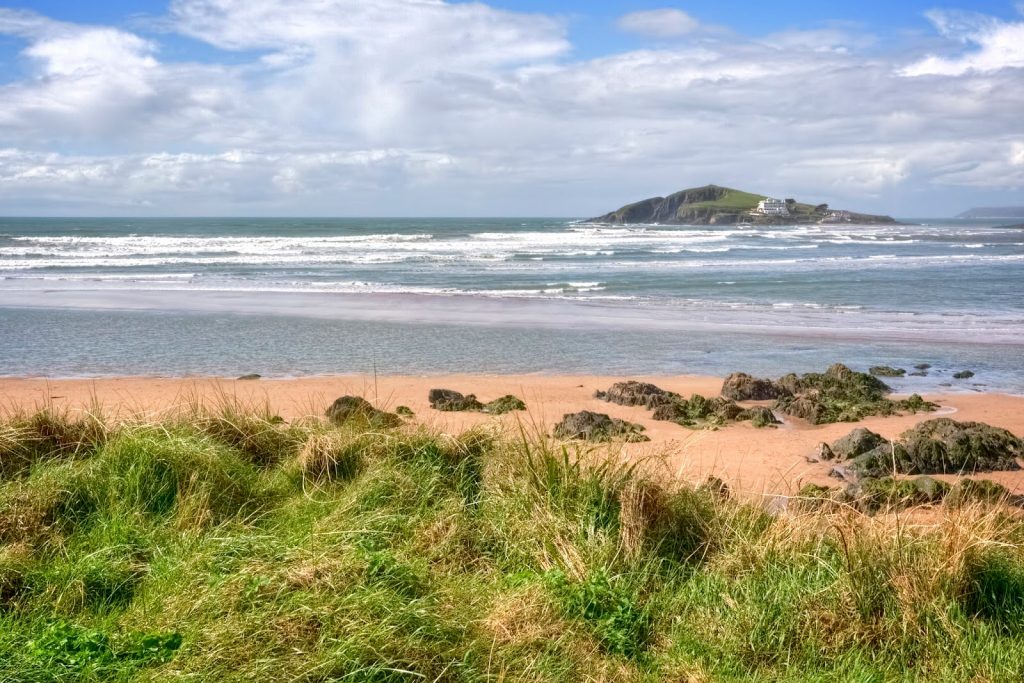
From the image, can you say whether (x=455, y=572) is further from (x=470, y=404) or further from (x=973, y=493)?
(x=470, y=404)

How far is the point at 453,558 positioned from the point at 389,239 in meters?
61.6

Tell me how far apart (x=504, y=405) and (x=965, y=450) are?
5.35 m

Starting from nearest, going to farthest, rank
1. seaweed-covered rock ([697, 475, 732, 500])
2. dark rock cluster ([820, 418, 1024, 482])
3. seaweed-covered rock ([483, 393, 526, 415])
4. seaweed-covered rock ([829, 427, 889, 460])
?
seaweed-covered rock ([697, 475, 732, 500])
dark rock cluster ([820, 418, 1024, 482])
seaweed-covered rock ([829, 427, 889, 460])
seaweed-covered rock ([483, 393, 526, 415])

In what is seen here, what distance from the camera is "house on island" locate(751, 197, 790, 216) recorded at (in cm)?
11888

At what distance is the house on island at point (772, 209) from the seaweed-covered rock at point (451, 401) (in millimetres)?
113210

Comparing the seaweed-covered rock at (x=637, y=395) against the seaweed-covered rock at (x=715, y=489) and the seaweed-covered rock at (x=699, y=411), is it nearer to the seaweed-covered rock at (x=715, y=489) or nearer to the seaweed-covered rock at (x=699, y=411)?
the seaweed-covered rock at (x=699, y=411)

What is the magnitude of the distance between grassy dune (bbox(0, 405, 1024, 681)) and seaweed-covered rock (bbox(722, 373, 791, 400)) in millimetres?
7440

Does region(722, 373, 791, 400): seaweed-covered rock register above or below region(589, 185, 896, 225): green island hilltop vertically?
below

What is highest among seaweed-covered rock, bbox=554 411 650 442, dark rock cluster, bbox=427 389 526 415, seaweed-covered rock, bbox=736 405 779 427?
seaweed-covered rock, bbox=554 411 650 442

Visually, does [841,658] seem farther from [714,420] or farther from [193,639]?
[714,420]

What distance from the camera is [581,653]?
3.80m

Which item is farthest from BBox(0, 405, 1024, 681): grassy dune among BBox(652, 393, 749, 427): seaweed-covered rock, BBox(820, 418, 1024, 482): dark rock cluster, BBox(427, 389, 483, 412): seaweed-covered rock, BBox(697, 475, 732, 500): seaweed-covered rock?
BBox(652, 393, 749, 427): seaweed-covered rock

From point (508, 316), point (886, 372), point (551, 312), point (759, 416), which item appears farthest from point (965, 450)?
point (551, 312)

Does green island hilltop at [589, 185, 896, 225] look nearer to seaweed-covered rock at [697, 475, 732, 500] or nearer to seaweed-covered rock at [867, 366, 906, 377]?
seaweed-covered rock at [867, 366, 906, 377]
